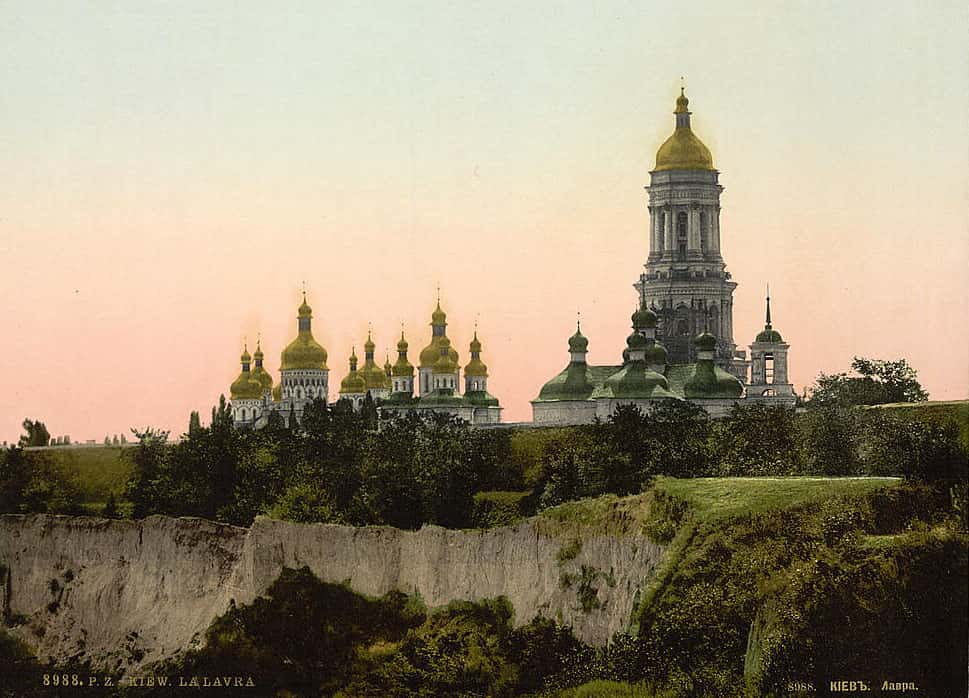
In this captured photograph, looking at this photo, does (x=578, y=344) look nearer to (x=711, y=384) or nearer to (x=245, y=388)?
(x=711, y=384)

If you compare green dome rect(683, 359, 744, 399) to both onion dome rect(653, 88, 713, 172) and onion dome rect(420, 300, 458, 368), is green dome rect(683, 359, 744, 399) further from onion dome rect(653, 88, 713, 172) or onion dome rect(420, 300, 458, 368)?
onion dome rect(420, 300, 458, 368)

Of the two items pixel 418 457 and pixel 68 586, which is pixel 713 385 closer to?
pixel 418 457

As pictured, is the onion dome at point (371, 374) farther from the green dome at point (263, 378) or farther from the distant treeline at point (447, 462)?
the distant treeline at point (447, 462)

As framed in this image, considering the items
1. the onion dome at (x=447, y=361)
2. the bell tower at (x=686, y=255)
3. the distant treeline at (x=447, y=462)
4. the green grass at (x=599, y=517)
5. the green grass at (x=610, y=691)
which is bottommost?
the green grass at (x=610, y=691)

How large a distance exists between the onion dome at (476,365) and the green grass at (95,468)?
951 inches

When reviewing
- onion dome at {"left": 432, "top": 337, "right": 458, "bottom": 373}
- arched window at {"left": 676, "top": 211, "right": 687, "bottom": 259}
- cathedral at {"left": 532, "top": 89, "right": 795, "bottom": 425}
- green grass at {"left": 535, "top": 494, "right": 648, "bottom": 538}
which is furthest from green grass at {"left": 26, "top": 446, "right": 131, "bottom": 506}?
arched window at {"left": 676, "top": 211, "right": 687, "bottom": 259}

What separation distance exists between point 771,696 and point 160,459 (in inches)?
1359

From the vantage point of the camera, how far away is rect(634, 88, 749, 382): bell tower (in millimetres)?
85625

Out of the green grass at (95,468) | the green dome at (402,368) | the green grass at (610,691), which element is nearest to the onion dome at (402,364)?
the green dome at (402,368)

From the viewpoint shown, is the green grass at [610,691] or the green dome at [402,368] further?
the green dome at [402,368]

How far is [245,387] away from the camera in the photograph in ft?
321

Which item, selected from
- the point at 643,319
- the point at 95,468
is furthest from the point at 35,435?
the point at 643,319

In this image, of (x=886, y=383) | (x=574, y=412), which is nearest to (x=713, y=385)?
(x=574, y=412)

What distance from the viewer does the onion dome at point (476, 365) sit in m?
98.1
